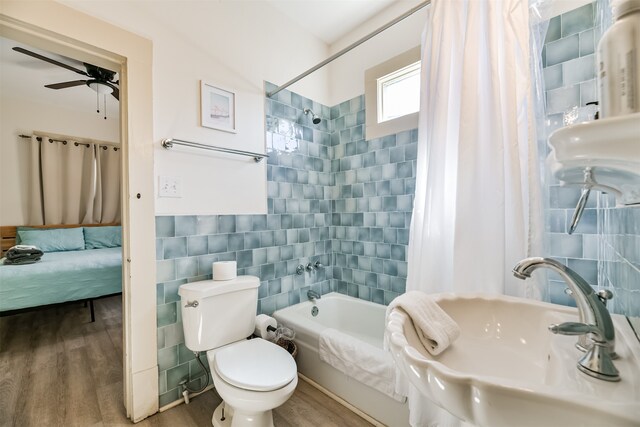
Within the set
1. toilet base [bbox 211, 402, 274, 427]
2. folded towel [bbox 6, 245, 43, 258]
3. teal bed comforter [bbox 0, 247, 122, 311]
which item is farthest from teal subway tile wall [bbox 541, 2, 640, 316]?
folded towel [bbox 6, 245, 43, 258]

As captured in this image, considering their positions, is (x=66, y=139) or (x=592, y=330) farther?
(x=66, y=139)

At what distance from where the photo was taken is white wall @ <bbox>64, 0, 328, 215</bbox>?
1633mm

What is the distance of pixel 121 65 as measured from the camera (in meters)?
1.55

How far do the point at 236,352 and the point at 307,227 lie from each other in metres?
1.19

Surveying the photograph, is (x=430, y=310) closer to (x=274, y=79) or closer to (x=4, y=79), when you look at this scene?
(x=274, y=79)

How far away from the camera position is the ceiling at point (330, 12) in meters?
2.17

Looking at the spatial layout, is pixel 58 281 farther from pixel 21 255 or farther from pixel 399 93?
pixel 399 93

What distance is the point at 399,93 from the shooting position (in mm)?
2219

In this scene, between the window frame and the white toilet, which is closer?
the white toilet

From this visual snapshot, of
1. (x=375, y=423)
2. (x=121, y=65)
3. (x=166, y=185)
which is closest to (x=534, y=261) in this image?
(x=375, y=423)

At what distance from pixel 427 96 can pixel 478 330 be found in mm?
1162

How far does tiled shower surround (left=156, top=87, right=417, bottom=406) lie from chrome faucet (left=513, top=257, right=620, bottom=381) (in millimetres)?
1443

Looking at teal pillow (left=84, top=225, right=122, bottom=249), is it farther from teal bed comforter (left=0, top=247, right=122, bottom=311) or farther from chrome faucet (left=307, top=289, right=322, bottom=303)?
chrome faucet (left=307, top=289, right=322, bottom=303)

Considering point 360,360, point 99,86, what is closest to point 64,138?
point 99,86
